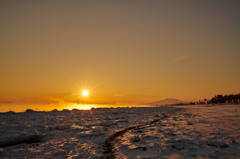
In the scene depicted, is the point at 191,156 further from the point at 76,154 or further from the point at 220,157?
the point at 76,154

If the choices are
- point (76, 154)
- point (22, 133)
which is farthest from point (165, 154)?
point (22, 133)

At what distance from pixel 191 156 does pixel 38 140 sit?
4.27 m

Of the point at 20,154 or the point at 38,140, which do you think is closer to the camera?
the point at 20,154

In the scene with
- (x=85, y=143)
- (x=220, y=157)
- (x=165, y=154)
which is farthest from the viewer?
(x=85, y=143)

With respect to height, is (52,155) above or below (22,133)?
below

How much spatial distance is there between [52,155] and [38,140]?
149 centimetres

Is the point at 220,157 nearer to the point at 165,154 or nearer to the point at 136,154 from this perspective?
the point at 165,154

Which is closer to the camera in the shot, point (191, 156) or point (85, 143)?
point (191, 156)

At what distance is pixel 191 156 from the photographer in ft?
9.53

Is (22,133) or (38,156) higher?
(22,133)

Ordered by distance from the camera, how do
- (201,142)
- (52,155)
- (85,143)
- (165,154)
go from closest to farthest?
(165,154) → (52,155) → (201,142) → (85,143)

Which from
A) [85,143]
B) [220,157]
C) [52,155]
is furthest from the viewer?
[85,143]

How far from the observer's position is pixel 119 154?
3.28 metres

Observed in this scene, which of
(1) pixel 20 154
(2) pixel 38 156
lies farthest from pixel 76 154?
(1) pixel 20 154
